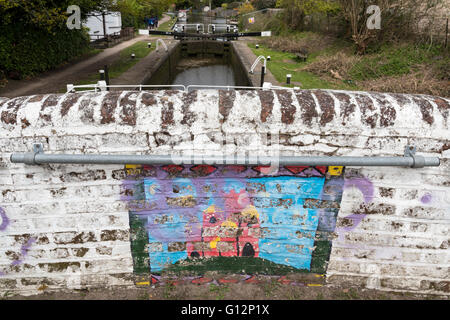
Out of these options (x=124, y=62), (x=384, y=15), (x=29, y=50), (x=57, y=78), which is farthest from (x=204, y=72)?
(x=384, y=15)

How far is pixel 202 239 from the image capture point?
2.93 meters

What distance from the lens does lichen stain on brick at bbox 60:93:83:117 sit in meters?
2.38

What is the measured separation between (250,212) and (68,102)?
1.77 metres

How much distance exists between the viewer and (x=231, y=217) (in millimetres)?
2838

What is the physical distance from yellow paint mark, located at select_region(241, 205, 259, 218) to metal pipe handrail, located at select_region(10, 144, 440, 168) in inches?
22.7

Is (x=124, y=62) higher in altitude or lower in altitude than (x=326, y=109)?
higher

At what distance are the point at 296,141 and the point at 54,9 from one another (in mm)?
10728

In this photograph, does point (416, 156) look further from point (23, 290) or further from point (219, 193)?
point (23, 290)

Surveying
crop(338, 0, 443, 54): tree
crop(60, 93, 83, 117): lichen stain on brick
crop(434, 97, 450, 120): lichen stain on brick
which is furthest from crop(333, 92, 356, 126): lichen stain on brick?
crop(338, 0, 443, 54): tree

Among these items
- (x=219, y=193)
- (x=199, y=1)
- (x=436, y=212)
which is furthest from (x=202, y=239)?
(x=199, y=1)

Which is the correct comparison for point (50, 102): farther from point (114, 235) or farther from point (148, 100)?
point (114, 235)

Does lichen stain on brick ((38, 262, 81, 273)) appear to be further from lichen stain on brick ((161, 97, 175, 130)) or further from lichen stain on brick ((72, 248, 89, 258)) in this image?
lichen stain on brick ((161, 97, 175, 130))

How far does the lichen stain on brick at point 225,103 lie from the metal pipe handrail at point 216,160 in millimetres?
333

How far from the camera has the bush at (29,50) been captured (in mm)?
11711
